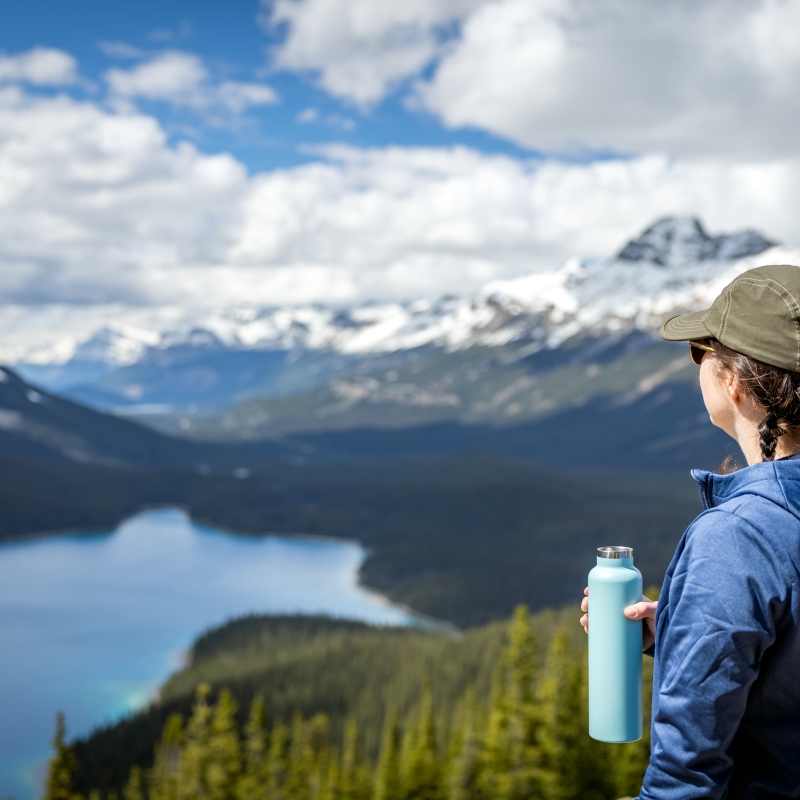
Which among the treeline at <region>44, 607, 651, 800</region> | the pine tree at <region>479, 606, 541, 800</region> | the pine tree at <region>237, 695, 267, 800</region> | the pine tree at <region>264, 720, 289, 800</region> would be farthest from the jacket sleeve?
the pine tree at <region>264, 720, 289, 800</region>

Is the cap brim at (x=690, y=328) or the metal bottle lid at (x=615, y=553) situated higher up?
the cap brim at (x=690, y=328)

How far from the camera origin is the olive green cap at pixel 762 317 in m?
4.12

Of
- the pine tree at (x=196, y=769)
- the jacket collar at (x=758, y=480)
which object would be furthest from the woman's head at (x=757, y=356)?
the pine tree at (x=196, y=769)

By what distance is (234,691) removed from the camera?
364 feet

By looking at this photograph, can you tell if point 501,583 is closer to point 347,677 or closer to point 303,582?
point 303,582

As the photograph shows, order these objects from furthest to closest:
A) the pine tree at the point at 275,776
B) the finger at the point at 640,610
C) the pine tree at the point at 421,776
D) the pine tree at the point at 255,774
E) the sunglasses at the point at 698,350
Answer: the pine tree at the point at 275,776 → the pine tree at the point at 255,774 → the pine tree at the point at 421,776 → the finger at the point at 640,610 → the sunglasses at the point at 698,350

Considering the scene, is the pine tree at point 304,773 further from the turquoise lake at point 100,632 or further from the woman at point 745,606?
the woman at point 745,606

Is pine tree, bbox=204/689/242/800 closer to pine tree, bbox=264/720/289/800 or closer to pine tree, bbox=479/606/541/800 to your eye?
pine tree, bbox=264/720/289/800

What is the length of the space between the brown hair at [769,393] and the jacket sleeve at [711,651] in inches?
24.0

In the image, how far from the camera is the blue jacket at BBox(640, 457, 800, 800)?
3.82m

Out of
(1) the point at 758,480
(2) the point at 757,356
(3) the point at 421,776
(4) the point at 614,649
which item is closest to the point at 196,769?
(3) the point at 421,776

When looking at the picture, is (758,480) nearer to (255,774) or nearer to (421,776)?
(421,776)

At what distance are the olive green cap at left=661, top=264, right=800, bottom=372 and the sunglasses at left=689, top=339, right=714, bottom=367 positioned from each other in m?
0.17

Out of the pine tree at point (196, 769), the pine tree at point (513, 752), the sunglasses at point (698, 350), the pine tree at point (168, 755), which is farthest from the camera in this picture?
the pine tree at point (168, 755)
